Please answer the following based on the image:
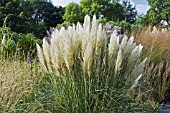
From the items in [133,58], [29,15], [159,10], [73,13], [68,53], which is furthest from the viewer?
[73,13]

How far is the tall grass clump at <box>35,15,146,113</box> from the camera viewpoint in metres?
3.40

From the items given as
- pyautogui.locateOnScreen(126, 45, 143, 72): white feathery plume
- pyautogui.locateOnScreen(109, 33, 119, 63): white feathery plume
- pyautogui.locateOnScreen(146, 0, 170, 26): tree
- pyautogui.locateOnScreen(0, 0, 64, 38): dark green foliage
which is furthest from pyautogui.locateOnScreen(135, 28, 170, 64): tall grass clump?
pyautogui.locateOnScreen(146, 0, 170, 26): tree

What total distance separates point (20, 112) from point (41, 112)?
10.6 inches

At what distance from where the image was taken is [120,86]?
3.56 meters

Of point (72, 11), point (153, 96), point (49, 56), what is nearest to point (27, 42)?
point (153, 96)

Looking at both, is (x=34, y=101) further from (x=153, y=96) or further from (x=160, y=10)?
(x=160, y=10)

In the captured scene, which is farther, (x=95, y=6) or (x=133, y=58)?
(x=95, y=6)

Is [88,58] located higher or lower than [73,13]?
lower

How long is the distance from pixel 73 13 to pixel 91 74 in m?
36.1

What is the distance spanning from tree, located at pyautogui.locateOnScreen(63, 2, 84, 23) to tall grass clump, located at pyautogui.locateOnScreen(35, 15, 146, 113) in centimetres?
3413

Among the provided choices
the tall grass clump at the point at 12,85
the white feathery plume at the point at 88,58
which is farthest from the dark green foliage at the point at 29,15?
the white feathery plume at the point at 88,58

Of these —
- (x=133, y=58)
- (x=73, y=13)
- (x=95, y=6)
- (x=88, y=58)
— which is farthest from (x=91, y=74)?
(x=73, y=13)

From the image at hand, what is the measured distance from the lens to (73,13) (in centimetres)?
3909

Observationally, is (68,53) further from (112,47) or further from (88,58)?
(112,47)
